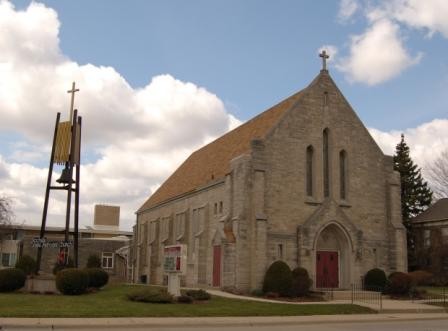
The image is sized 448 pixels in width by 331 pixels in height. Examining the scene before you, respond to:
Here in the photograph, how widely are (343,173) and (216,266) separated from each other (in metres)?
9.84

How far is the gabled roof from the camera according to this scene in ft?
162

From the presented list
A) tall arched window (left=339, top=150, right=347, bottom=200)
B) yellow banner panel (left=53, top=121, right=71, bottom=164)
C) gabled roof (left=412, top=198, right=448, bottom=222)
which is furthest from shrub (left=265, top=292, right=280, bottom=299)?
gabled roof (left=412, top=198, right=448, bottom=222)

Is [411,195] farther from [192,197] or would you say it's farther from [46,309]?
[46,309]

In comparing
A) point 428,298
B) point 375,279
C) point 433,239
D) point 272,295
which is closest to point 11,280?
point 272,295

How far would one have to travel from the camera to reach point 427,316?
75.7 ft

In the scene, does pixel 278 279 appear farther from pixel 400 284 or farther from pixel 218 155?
pixel 218 155

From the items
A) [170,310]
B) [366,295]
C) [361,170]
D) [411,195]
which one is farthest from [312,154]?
[411,195]

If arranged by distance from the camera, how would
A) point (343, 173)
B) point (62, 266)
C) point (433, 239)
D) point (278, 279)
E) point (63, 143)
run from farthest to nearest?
1. point (433, 239)
2. point (343, 173)
3. point (63, 143)
4. point (62, 266)
5. point (278, 279)

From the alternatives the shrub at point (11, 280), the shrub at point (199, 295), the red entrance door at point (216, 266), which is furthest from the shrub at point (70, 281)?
the red entrance door at point (216, 266)

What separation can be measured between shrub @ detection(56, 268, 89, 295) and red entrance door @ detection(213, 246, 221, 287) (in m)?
9.07

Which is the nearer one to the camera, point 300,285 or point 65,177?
point 300,285

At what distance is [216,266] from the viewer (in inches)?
1337

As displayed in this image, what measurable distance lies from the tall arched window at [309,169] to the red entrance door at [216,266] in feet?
21.3

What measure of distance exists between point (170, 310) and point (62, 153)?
14.4m
